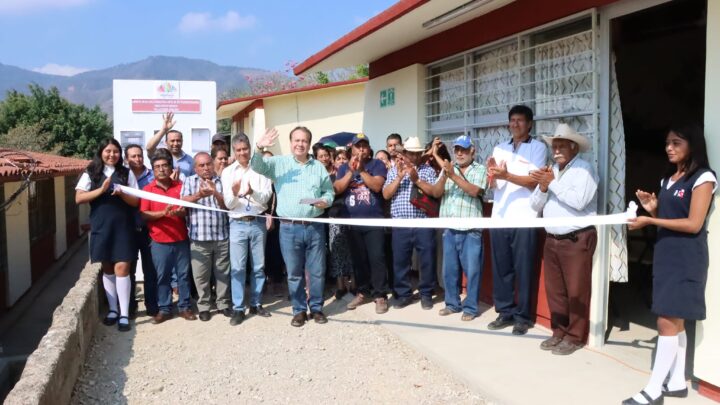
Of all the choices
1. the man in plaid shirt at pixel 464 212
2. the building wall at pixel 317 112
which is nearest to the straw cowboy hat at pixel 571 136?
the man in plaid shirt at pixel 464 212

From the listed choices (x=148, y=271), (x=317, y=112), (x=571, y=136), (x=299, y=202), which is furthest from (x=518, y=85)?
(x=317, y=112)

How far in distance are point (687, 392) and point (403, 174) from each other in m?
2.77

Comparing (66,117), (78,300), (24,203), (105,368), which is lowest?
(105,368)

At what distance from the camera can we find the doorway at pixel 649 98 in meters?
5.43

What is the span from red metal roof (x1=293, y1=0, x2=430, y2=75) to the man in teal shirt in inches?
56.4

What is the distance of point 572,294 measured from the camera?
431cm

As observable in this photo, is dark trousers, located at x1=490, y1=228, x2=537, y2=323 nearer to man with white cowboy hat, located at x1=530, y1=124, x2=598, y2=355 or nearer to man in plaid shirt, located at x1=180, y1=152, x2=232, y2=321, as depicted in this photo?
man with white cowboy hat, located at x1=530, y1=124, x2=598, y2=355

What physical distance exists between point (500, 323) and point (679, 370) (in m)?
1.64

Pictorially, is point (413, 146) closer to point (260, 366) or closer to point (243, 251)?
point (243, 251)

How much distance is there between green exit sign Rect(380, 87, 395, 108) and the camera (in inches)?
313

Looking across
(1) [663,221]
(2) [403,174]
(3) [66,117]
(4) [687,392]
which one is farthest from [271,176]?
(3) [66,117]

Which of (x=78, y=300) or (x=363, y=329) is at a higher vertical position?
(x=78, y=300)

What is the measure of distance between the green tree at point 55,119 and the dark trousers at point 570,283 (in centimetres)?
2533

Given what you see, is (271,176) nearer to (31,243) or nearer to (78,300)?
(78,300)
